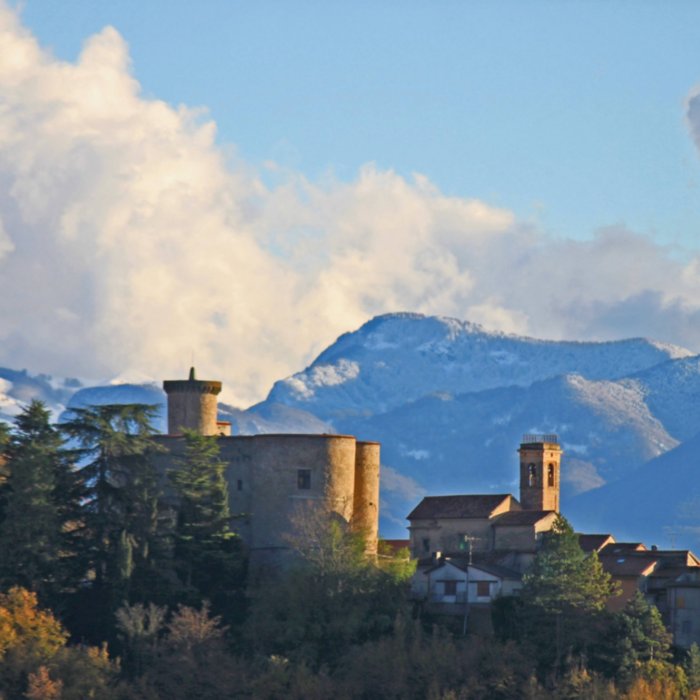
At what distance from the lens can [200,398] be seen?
104 metres

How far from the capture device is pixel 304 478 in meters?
98.4

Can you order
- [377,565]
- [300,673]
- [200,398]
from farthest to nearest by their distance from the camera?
[200,398], [377,565], [300,673]

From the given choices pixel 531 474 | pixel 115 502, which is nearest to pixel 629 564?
pixel 531 474

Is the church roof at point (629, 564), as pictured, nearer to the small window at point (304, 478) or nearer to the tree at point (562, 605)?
the tree at point (562, 605)

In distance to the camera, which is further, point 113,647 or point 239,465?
point 239,465

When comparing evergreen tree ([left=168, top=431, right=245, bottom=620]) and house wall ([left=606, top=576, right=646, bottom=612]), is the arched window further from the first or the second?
evergreen tree ([left=168, top=431, right=245, bottom=620])

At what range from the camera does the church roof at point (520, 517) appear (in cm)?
10038

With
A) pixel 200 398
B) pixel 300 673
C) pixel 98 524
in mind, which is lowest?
pixel 300 673

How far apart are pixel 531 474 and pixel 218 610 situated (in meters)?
20.4

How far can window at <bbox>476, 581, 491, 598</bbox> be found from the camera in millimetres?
95625

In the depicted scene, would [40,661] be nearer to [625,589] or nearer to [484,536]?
[484,536]

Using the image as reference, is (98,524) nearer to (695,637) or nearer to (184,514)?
(184,514)

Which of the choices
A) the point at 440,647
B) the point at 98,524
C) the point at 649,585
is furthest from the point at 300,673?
the point at 649,585

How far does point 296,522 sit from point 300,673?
10.0m
